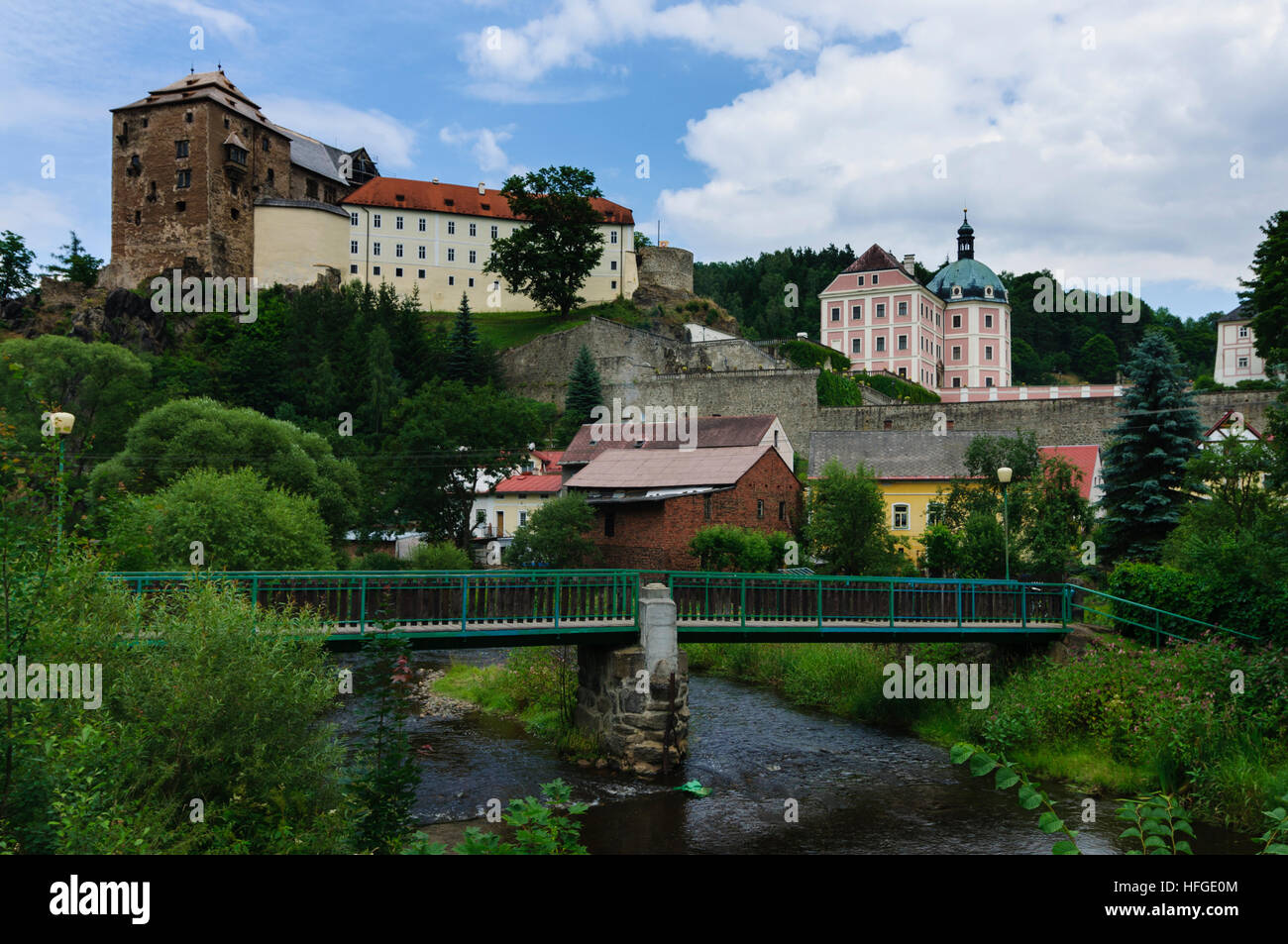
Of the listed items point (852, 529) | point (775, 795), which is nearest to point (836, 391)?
point (852, 529)

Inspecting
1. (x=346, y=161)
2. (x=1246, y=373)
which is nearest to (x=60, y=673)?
(x=346, y=161)

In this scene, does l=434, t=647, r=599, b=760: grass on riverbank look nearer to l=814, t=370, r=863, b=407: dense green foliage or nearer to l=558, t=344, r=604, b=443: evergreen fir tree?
l=558, t=344, r=604, b=443: evergreen fir tree

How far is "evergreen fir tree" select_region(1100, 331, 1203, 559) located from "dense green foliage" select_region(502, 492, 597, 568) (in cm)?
1944

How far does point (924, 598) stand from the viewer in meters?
22.2

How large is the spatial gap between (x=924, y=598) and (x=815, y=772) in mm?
5125

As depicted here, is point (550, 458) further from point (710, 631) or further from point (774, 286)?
point (774, 286)

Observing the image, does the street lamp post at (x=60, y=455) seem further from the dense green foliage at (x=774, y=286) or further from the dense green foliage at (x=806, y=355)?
the dense green foliage at (x=774, y=286)

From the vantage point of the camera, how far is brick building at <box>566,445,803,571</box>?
39781 mm

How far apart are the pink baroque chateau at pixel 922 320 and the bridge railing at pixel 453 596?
61.0 metres

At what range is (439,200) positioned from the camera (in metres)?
92.1

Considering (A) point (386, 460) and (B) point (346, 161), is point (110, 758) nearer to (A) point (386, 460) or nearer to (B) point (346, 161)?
(A) point (386, 460)

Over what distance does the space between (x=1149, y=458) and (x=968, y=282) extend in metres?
64.3

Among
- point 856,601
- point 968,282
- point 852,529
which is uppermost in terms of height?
point 968,282

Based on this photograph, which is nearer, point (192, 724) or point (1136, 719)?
point (192, 724)
